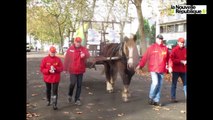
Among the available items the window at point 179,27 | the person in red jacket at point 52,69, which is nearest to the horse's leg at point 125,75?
the person in red jacket at point 52,69

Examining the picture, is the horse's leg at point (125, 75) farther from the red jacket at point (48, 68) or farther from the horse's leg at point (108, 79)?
the red jacket at point (48, 68)

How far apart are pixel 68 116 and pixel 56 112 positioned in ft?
2.06

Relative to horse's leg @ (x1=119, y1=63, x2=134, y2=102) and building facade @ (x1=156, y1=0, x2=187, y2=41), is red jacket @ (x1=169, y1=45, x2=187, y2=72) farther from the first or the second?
building facade @ (x1=156, y1=0, x2=187, y2=41)

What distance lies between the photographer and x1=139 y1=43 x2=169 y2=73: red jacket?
10398 millimetres

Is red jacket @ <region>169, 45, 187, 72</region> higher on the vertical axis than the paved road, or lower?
higher

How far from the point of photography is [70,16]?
4544cm

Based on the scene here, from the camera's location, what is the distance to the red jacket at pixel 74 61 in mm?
10367

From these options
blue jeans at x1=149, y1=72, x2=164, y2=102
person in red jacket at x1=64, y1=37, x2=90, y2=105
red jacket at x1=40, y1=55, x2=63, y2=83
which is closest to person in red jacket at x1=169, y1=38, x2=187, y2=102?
blue jeans at x1=149, y1=72, x2=164, y2=102

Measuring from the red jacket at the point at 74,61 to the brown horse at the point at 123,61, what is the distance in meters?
1.36

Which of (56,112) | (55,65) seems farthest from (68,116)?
(55,65)

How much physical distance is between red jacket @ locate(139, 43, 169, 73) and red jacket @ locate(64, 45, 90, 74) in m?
1.74

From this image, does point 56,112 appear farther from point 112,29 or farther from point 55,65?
point 112,29

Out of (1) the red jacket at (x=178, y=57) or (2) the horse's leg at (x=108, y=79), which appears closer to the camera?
(1) the red jacket at (x=178, y=57)
